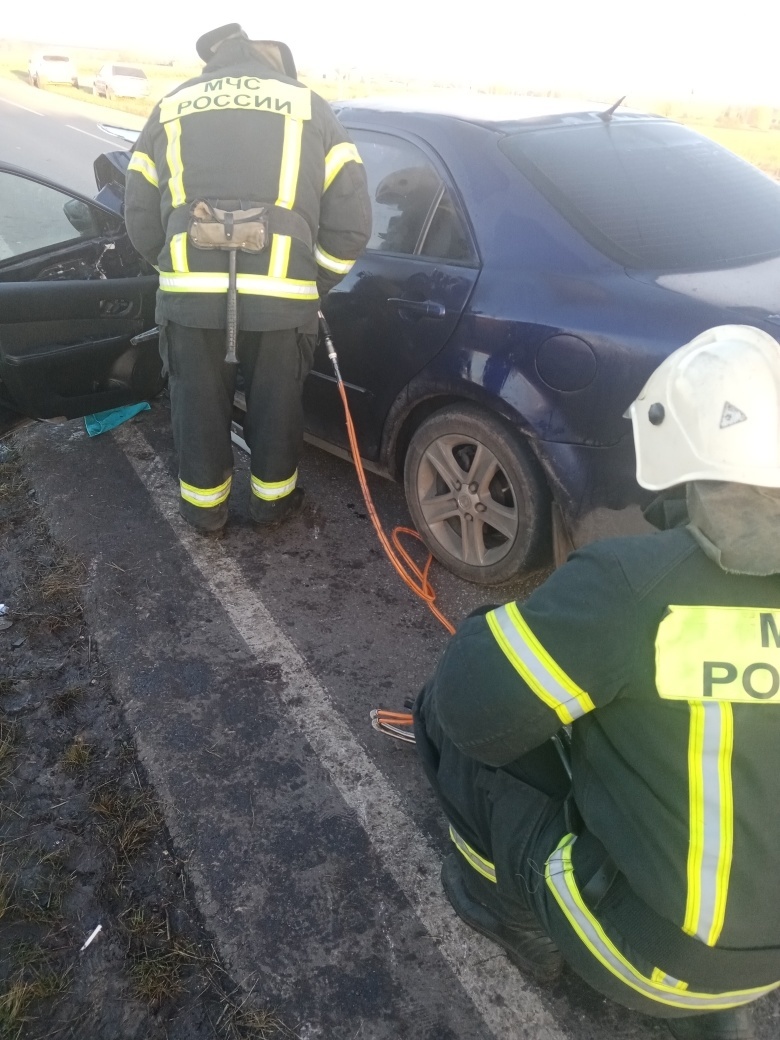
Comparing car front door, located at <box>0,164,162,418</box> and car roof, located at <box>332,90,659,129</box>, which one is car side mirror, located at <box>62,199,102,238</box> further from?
car roof, located at <box>332,90,659,129</box>

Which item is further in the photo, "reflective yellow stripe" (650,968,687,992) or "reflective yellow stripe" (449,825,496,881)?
"reflective yellow stripe" (449,825,496,881)

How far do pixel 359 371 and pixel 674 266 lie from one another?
1.25 m

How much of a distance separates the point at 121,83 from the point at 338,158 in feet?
81.7

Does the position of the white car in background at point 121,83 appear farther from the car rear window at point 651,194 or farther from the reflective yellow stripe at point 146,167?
the car rear window at point 651,194

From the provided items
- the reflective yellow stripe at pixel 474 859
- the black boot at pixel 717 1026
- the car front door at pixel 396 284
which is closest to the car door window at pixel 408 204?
the car front door at pixel 396 284

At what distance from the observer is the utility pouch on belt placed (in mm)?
2600

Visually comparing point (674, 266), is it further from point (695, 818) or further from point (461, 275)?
point (695, 818)

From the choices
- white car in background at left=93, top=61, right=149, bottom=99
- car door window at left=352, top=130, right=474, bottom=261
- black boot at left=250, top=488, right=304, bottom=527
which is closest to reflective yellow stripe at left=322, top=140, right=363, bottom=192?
car door window at left=352, top=130, right=474, bottom=261

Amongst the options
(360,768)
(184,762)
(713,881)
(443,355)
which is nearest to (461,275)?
(443,355)

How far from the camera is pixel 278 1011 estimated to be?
5.58 feet

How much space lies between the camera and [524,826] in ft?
5.19

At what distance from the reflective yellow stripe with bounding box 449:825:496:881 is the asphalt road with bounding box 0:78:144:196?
729 cm

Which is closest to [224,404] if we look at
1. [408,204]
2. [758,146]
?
[408,204]

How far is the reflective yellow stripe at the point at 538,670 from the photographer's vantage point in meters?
1.22
